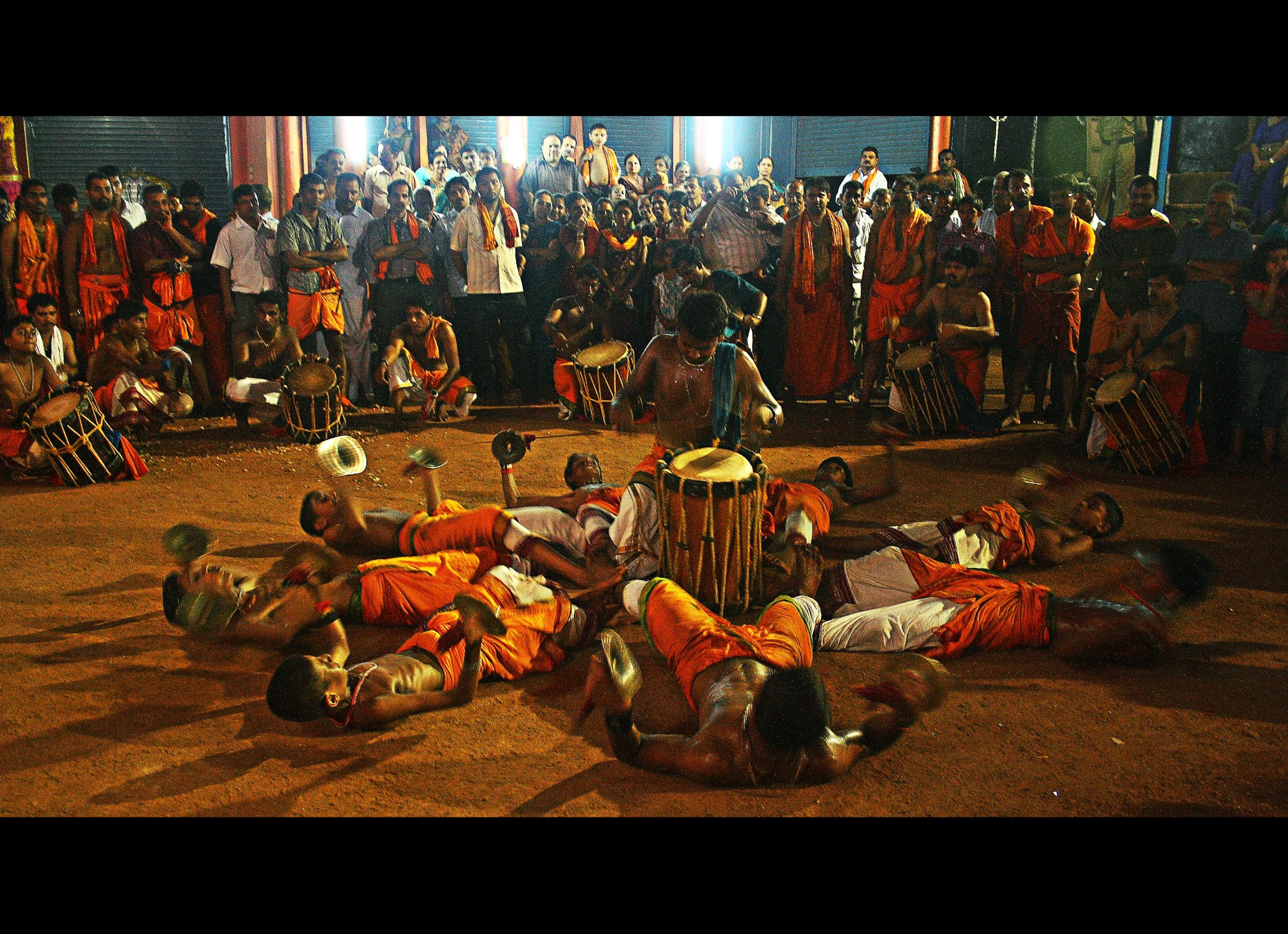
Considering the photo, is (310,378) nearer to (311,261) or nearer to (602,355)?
(311,261)

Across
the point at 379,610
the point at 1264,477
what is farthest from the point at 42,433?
the point at 1264,477

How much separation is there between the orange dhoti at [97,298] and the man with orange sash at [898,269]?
6854 millimetres

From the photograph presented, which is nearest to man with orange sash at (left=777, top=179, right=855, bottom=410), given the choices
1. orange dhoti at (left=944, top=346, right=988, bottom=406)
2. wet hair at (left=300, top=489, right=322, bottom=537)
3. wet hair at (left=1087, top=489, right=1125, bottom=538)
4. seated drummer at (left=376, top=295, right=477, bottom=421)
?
orange dhoti at (left=944, top=346, right=988, bottom=406)

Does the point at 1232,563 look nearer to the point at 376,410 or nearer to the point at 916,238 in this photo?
the point at 916,238

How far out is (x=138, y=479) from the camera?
7.21m

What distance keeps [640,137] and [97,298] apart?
14663mm

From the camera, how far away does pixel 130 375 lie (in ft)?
27.2

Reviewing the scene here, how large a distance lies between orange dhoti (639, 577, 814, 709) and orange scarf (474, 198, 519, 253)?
6456mm

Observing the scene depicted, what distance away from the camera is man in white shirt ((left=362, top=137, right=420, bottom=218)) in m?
11.4

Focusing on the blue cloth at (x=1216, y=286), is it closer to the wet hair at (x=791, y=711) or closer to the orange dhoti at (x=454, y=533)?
the orange dhoti at (x=454, y=533)

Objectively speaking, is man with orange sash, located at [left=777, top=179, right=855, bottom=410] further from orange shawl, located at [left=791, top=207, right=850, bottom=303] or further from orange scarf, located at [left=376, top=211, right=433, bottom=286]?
orange scarf, located at [left=376, top=211, right=433, bottom=286]

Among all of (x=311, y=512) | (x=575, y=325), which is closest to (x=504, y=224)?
(x=575, y=325)

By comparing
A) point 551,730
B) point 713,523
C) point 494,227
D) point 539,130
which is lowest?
point 551,730

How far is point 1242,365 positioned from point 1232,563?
271 centimetres
